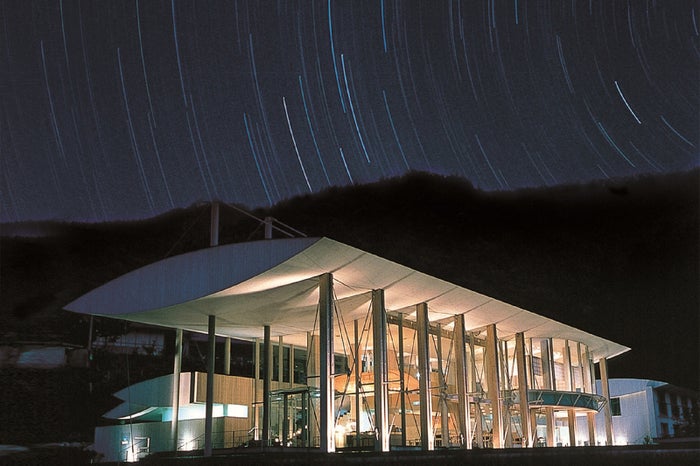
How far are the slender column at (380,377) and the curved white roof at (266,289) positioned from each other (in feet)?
2.69

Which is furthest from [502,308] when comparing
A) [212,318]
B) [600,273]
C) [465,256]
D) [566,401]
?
[465,256]

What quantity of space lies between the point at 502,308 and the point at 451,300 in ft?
15.0

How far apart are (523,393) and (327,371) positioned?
65.1 feet

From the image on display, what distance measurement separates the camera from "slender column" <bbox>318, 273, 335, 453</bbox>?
22.3m

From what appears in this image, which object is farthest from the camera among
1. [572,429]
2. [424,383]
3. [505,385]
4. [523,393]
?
[572,429]

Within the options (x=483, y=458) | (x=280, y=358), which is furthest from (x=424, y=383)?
(x=280, y=358)

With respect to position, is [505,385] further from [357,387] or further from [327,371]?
[327,371]

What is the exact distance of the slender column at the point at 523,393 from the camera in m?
37.7

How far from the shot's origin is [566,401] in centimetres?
4078

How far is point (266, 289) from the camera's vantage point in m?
24.7

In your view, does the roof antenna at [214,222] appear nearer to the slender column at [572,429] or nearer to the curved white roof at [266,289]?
the curved white roof at [266,289]

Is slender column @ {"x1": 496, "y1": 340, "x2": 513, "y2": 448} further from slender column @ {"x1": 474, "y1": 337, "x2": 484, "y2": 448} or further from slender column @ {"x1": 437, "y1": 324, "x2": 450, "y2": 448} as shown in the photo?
slender column @ {"x1": 437, "y1": 324, "x2": 450, "y2": 448}

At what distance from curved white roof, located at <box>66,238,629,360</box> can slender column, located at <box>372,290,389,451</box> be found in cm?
82

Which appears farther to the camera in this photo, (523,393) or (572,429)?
(572,429)
